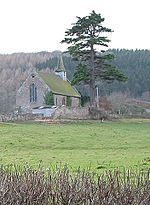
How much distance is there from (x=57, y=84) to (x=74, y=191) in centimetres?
7358

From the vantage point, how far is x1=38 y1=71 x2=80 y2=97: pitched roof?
78.9m

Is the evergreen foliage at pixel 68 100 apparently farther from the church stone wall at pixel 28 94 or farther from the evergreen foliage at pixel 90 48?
the evergreen foliage at pixel 90 48

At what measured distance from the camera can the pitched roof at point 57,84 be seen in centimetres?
7888

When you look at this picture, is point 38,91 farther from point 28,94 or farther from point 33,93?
point 28,94

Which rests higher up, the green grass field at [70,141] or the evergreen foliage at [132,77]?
the evergreen foliage at [132,77]

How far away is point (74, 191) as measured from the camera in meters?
9.38

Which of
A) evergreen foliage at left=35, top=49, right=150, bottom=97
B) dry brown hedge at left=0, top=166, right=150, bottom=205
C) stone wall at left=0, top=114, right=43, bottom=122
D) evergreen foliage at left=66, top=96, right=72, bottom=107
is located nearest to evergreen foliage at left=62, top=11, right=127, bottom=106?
stone wall at left=0, top=114, right=43, bottom=122

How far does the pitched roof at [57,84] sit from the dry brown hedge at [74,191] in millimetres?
67570

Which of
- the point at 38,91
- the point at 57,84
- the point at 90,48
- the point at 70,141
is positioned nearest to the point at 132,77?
the point at 57,84

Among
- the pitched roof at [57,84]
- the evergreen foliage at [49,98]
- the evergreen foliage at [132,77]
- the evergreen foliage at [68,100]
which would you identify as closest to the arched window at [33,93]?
the pitched roof at [57,84]

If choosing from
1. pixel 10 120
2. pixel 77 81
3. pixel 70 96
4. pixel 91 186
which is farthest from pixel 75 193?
pixel 70 96

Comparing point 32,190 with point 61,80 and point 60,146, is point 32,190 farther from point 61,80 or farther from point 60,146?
point 61,80

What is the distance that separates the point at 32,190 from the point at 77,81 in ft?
165

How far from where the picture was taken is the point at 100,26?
6112 centimetres
